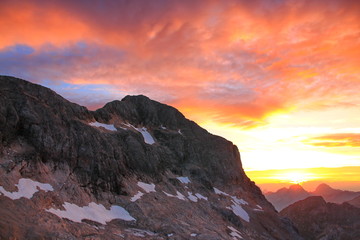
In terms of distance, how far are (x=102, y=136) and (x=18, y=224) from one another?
108 feet

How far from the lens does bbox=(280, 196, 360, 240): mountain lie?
12050cm

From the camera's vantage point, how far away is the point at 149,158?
274ft

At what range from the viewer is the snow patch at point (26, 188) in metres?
45.6

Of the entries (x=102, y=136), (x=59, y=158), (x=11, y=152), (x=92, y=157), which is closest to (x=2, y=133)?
(x=11, y=152)

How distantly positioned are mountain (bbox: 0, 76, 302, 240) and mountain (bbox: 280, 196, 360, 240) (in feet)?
84.6

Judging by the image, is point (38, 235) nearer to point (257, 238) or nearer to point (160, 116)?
point (257, 238)

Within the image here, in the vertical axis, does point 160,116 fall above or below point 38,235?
above

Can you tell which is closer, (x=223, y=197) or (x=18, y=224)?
(x=18, y=224)

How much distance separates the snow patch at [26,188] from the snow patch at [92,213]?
3742 millimetres

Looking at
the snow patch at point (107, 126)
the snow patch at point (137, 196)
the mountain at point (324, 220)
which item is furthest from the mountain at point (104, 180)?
the mountain at point (324, 220)

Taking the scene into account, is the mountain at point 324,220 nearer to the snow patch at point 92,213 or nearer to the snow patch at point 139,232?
the snow patch at point 139,232

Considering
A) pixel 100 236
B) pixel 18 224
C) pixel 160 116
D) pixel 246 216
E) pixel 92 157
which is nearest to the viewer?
pixel 18 224

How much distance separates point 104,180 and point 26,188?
56.3ft

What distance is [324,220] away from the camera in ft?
431
